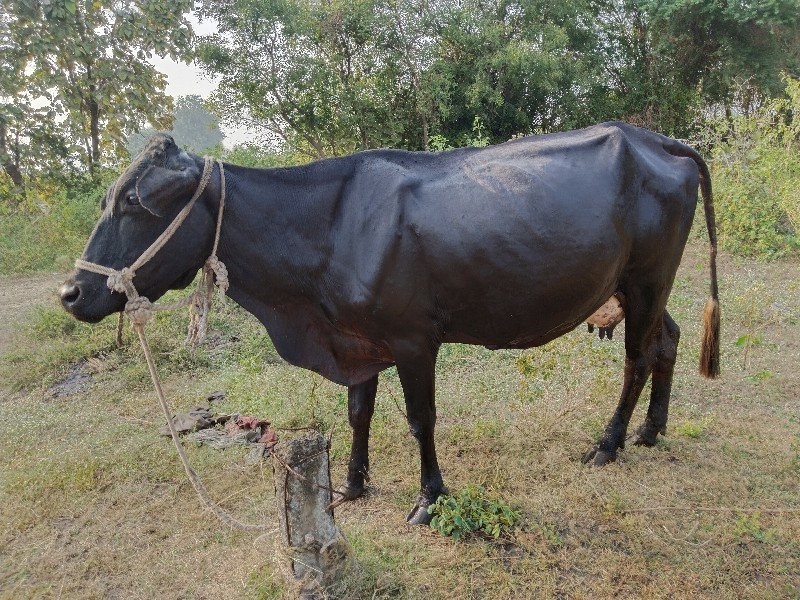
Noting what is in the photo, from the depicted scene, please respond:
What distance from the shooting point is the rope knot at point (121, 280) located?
102 inches

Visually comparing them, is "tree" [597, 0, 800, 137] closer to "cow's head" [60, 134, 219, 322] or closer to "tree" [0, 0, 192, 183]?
"tree" [0, 0, 192, 183]

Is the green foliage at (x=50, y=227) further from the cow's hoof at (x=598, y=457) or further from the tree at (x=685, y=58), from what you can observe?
the tree at (x=685, y=58)

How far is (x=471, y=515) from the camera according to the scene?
3107 millimetres

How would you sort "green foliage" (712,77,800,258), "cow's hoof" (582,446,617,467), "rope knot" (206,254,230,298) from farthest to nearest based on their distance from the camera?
"green foliage" (712,77,800,258), "cow's hoof" (582,446,617,467), "rope knot" (206,254,230,298)

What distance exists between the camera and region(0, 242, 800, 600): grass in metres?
2.85

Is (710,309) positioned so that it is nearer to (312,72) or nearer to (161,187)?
(161,187)

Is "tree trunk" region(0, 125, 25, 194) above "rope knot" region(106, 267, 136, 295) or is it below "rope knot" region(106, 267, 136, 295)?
above

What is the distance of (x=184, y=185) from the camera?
2.66m

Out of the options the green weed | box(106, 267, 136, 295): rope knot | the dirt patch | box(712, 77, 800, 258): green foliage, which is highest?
box(712, 77, 800, 258): green foliage

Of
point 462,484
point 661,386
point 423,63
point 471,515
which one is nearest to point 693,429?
point 661,386

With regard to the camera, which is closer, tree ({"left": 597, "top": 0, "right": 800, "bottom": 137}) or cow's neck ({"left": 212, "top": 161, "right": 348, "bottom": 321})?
cow's neck ({"left": 212, "top": 161, "right": 348, "bottom": 321})

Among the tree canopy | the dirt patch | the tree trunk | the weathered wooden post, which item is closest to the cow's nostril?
the weathered wooden post

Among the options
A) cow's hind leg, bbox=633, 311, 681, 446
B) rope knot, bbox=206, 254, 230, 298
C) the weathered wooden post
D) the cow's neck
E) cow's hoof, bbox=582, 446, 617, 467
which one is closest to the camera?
the weathered wooden post

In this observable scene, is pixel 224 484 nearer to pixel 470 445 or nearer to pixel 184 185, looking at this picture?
pixel 470 445
